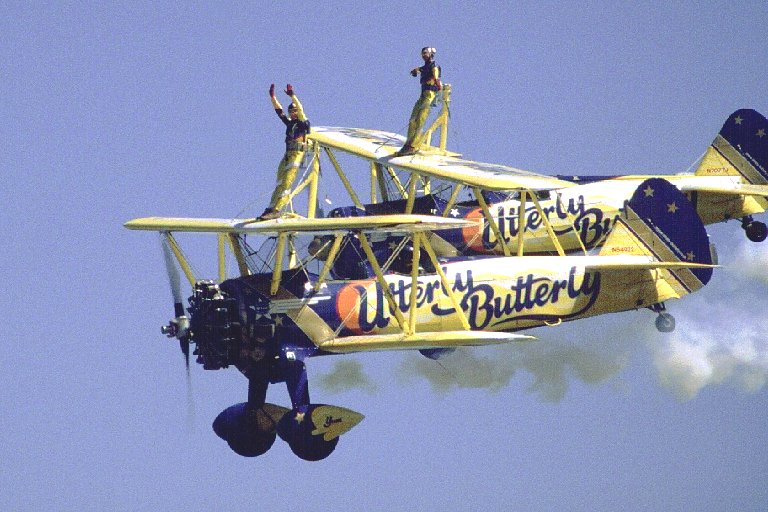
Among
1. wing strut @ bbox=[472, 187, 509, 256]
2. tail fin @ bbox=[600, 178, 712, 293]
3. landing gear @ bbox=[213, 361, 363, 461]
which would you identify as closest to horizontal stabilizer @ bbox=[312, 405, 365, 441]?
landing gear @ bbox=[213, 361, 363, 461]

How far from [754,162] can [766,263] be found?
9.65 feet

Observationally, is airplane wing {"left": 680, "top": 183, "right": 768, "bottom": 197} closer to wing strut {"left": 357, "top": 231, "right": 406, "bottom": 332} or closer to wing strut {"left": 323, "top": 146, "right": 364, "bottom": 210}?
wing strut {"left": 323, "top": 146, "right": 364, "bottom": 210}

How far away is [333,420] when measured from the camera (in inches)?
1950

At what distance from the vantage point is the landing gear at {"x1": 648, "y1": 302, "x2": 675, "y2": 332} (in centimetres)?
5322

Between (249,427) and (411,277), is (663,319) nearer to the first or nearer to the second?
(411,277)

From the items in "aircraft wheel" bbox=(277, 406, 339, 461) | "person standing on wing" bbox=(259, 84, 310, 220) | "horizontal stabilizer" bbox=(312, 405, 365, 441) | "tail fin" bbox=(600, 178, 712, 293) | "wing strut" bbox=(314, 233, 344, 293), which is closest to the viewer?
"aircraft wheel" bbox=(277, 406, 339, 461)

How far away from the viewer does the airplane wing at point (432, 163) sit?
5159 centimetres

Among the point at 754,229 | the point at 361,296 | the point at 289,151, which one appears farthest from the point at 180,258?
the point at 754,229

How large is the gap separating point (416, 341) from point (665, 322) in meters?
5.98

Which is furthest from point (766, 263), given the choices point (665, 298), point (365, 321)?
point (365, 321)

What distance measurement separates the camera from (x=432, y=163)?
54.3 metres

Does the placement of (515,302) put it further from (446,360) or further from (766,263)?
(766,263)

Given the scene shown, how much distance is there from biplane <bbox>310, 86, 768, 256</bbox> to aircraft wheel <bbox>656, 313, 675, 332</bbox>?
7.15 feet

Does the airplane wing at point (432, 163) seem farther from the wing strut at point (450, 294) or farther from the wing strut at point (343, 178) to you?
the wing strut at point (450, 294)
